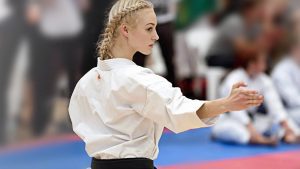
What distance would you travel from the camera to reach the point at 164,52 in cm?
490

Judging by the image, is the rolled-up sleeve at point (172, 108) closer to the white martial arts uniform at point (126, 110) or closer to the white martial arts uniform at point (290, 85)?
the white martial arts uniform at point (126, 110)

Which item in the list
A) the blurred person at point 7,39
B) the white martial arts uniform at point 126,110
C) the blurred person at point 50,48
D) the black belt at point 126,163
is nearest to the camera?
the white martial arts uniform at point 126,110

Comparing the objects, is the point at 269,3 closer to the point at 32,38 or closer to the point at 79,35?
the point at 79,35

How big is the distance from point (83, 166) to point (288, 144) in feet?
5.76

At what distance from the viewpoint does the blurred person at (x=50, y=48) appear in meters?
4.30

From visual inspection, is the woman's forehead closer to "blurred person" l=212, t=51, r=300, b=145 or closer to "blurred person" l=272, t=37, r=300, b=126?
"blurred person" l=212, t=51, r=300, b=145

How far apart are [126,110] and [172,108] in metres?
0.20

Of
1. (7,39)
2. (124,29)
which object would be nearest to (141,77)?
(124,29)

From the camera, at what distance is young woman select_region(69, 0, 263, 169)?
4.99 feet

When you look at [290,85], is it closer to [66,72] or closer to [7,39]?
[66,72]

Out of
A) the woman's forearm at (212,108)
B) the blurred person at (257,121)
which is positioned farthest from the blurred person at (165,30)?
the woman's forearm at (212,108)

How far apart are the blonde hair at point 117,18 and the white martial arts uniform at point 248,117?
2.54 meters

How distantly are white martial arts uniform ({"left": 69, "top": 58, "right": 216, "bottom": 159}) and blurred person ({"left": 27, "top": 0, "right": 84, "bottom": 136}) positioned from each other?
245cm

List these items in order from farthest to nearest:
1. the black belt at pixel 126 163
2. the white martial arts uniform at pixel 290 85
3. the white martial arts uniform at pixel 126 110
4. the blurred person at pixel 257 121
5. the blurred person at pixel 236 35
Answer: the blurred person at pixel 236 35 → the white martial arts uniform at pixel 290 85 → the blurred person at pixel 257 121 → the black belt at pixel 126 163 → the white martial arts uniform at pixel 126 110
